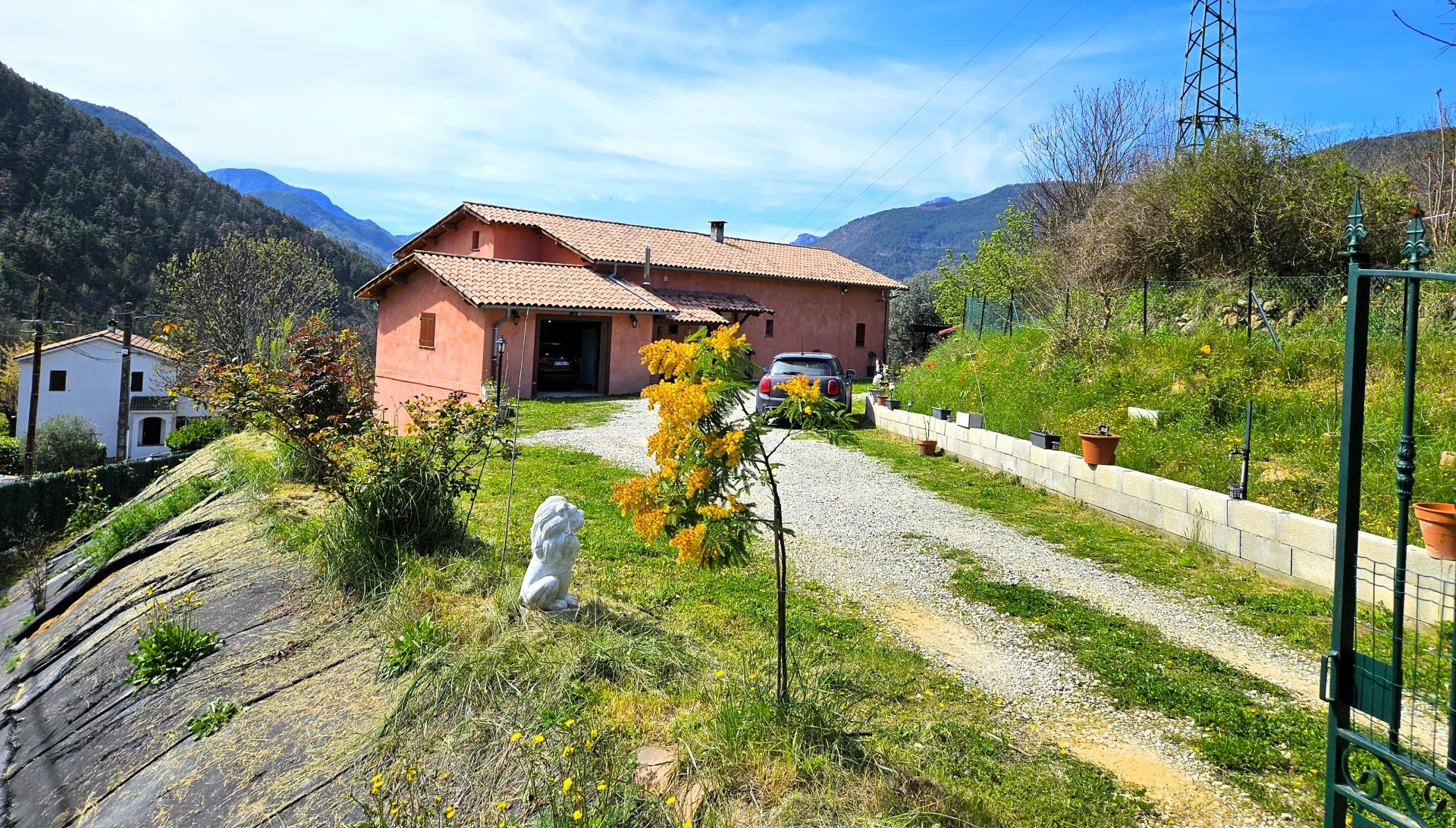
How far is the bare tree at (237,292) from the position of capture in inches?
1123

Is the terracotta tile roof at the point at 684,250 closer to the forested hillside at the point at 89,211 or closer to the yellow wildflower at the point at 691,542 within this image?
the yellow wildflower at the point at 691,542

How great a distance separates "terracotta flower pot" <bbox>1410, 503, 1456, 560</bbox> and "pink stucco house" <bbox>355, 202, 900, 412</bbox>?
13.9m

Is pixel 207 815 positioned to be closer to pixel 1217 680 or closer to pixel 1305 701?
pixel 1217 680

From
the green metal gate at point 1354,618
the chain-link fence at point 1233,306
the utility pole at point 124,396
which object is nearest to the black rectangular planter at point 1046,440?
the chain-link fence at point 1233,306

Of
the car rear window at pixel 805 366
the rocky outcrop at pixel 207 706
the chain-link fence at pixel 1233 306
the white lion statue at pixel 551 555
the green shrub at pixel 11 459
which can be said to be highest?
the chain-link fence at pixel 1233 306

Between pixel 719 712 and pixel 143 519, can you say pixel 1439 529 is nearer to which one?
pixel 719 712

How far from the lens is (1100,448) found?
28.6 feet

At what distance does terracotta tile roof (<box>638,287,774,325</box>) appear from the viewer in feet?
80.0

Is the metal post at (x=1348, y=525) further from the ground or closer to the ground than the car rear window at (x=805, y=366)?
closer to the ground

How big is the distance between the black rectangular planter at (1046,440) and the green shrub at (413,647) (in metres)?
7.86

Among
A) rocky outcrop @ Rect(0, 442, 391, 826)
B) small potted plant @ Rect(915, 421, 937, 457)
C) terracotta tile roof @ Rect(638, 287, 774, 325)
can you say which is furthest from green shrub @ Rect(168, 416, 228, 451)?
small potted plant @ Rect(915, 421, 937, 457)

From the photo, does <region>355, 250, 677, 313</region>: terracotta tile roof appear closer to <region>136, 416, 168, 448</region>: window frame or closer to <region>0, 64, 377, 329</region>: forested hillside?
<region>136, 416, 168, 448</region>: window frame

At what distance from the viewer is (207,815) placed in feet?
12.8

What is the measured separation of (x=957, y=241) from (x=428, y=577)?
170 meters
